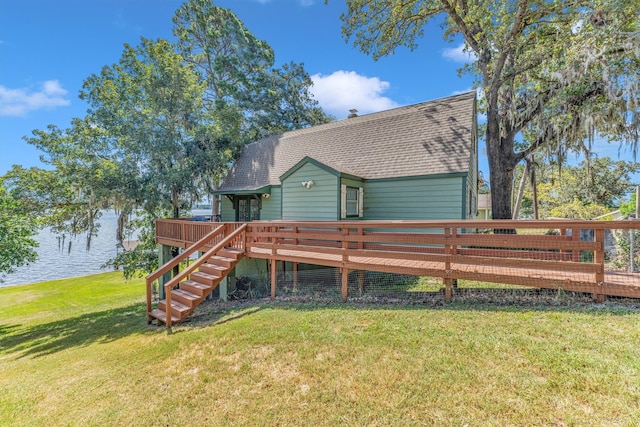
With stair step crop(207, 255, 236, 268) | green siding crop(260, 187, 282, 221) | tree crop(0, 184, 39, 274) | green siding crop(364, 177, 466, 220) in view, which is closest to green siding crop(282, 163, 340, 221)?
green siding crop(364, 177, 466, 220)

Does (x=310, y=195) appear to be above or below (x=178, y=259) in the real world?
above

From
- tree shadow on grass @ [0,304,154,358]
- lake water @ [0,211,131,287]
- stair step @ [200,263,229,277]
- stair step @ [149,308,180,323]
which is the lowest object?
lake water @ [0,211,131,287]

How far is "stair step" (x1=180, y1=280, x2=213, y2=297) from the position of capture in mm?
6094

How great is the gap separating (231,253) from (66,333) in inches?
192

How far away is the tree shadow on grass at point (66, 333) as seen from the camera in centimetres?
605

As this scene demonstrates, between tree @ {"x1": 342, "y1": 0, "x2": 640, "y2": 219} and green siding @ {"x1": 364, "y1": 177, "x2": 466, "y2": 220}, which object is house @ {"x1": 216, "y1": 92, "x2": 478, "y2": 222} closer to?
green siding @ {"x1": 364, "y1": 177, "x2": 466, "y2": 220}

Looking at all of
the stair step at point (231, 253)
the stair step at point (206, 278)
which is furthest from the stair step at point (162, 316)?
the stair step at point (231, 253)

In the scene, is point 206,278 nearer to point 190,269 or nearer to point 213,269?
point 213,269

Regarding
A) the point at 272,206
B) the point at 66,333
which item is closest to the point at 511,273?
the point at 272,206

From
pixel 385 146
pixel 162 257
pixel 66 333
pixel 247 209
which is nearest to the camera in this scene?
pixel 66 333

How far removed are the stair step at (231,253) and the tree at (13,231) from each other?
24.3ft

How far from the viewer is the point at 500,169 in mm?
10945

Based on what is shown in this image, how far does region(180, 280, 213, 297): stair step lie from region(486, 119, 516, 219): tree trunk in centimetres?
1041

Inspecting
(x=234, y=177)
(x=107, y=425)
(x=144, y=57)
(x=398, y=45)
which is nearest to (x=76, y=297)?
(x=234, y=177)
